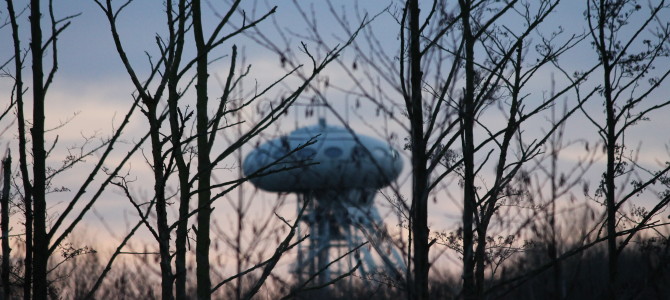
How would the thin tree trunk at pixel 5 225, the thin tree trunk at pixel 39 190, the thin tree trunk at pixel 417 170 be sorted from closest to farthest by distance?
the thin tree trunk at pixel 417 170 → the thin tree trunk at pixel 39 190 → the thin tree trunk at pixel 5 225

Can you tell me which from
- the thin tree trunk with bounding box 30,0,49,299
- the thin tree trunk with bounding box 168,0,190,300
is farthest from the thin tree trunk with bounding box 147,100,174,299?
the thin tree trunk with bounding box 30,0,49,299

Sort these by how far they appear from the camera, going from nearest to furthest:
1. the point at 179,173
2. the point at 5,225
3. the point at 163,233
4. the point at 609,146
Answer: the point at 163,233 → the point at 179,173 → the point at 5,225 → the point at 609,146

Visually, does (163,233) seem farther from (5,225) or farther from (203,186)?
(5,225)

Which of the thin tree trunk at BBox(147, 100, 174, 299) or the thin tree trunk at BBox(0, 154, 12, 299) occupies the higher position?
the thin tree trunk at BBox(0, 154, 12, 299)

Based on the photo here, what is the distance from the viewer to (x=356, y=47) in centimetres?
355

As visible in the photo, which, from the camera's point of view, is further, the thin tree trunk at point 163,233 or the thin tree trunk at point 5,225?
the thin tree trunk at point 5,225

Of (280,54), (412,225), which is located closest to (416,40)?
(280,54)

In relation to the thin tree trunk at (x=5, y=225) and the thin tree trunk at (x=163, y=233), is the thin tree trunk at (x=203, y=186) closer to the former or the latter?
the thin tree trunk at (x=163, y=233)

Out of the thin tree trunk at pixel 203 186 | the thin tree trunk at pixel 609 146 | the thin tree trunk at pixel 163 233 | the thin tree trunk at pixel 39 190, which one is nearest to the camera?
the thin tree trunk at pixel 163 233

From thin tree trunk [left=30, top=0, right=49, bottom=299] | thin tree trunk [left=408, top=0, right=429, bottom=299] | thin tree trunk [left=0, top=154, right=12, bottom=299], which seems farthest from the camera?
thin tree trunk [left=0, top=154, right=12, bottom=299]

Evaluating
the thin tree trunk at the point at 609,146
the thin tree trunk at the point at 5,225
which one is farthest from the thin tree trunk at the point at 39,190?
the thin tree trunk at the point at 609,146

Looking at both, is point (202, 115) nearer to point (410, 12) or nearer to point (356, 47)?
point (356, 47)

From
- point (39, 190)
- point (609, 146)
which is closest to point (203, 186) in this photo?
point (39, 190)

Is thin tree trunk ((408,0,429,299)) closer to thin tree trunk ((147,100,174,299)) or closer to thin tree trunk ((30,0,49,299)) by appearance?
thin tree trunk ((147,100,174,299))
